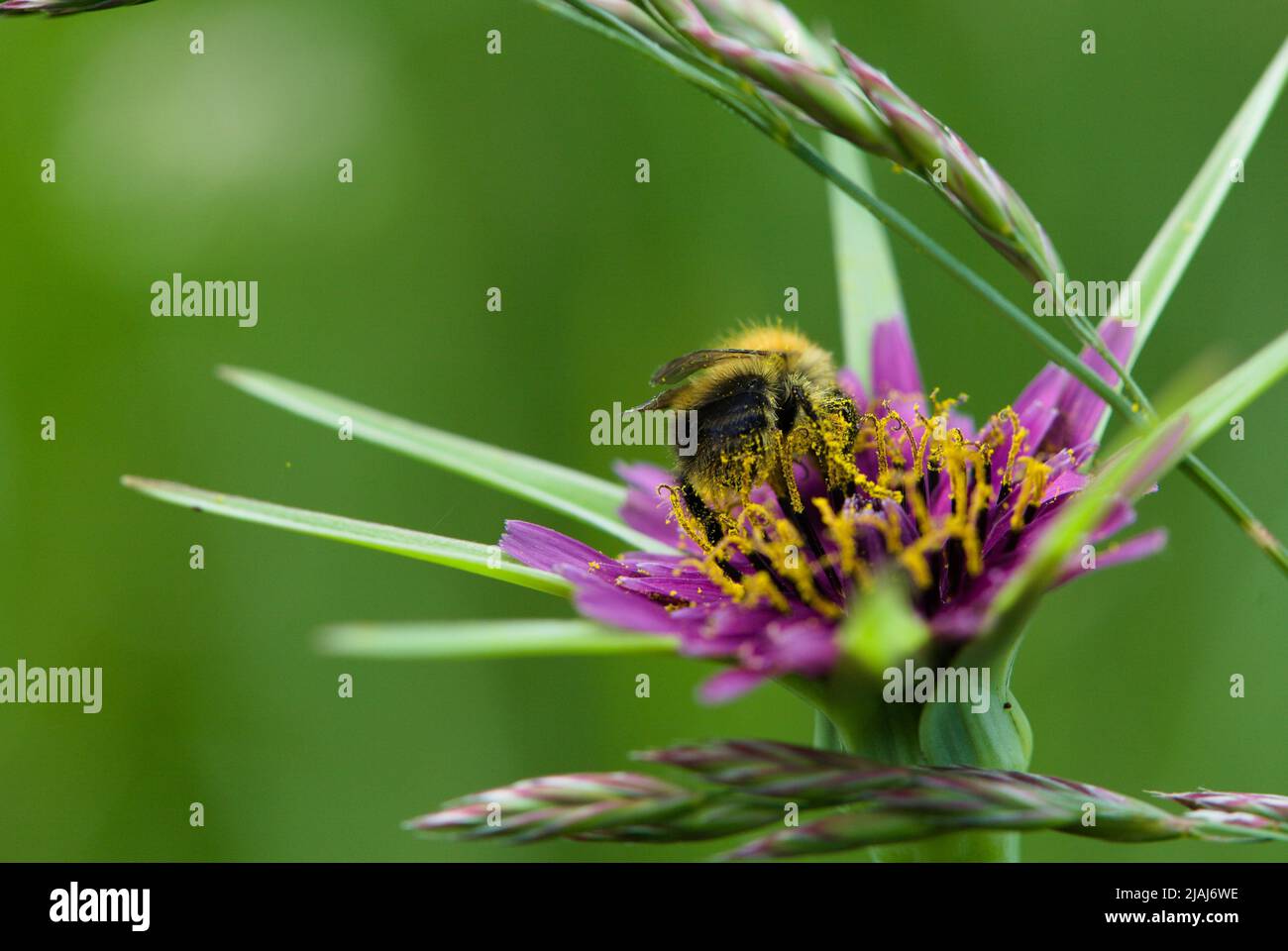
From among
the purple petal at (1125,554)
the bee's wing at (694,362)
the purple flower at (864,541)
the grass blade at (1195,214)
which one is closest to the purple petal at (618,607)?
the purple flower at (864,541)

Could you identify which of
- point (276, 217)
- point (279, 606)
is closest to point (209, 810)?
point (279, 606)

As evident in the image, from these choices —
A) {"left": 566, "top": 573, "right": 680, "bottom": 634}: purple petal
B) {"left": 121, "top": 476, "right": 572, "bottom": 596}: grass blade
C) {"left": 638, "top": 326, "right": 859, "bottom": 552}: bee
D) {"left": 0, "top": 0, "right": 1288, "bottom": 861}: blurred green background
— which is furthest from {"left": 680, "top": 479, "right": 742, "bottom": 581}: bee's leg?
{"left": 0, "top": 0, "right": 1288, "bottom": 861}: blurred green background

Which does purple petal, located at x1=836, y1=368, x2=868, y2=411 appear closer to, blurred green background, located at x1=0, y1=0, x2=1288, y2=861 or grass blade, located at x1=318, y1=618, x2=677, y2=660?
grass blade, located at x1=318, y1=618, x2=677, y2=660

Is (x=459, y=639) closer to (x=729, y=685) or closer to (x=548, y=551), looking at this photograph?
(x=729, y=685)

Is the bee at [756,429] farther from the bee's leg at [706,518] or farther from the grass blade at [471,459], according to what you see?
the grass blade at [471,459]

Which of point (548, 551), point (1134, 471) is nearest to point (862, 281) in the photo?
point (548, 551)
